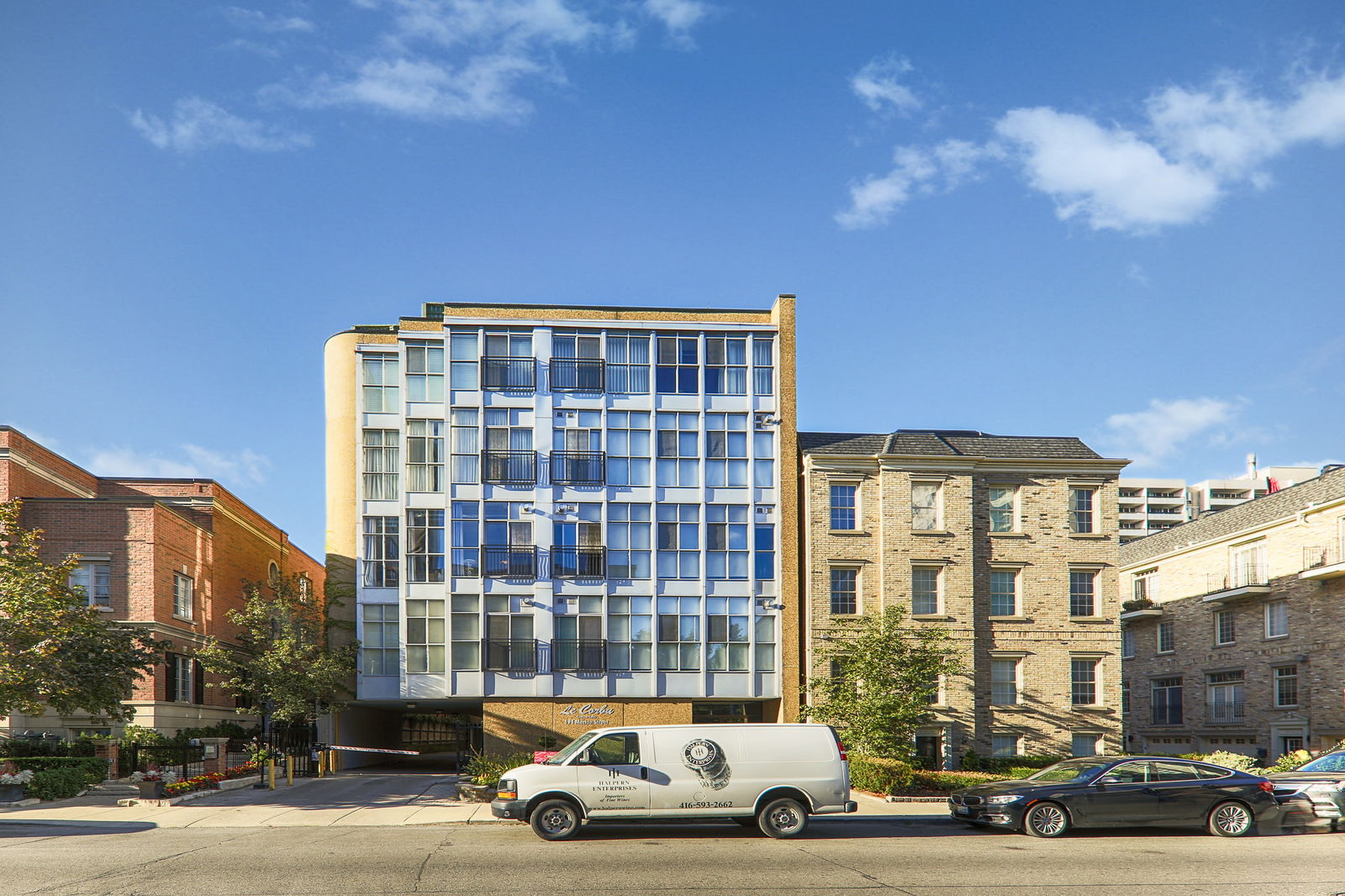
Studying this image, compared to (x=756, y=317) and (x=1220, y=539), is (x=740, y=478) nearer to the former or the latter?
(x=756, y=317)

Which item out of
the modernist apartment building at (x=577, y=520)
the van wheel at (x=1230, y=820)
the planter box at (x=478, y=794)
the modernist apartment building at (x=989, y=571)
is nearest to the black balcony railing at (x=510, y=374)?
the modernist apartment building at (x=577, y=520)

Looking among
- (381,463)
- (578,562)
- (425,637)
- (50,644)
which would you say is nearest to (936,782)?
(578,562)

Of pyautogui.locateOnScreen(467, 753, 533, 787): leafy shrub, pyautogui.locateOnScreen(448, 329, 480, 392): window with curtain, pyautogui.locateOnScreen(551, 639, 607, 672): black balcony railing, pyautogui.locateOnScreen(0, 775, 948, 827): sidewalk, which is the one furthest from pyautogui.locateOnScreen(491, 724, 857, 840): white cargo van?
pyautogui.locateOnScreen(448, 329, 480, 392): window with curtain

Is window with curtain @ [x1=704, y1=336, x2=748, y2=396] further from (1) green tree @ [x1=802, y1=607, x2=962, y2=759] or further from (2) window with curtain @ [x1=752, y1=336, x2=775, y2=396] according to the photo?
(1) green tree @ [x1=802, y1=607, x2=962, y2=759]

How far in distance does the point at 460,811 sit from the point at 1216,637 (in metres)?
35.0

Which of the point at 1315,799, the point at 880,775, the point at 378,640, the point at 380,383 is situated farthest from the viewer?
the point at 380,383

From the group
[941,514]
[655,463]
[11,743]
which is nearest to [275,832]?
[11,743]

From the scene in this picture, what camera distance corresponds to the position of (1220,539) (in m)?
48.2

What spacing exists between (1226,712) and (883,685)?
67.7ft

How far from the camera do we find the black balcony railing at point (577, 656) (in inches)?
1649

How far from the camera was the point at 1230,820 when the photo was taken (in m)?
21.8

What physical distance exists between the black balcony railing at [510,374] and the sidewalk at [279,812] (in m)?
16.2

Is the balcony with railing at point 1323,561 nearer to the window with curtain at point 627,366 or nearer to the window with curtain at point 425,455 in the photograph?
the window with curtain at point 627,366

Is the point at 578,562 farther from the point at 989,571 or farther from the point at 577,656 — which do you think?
the point at 989,571
